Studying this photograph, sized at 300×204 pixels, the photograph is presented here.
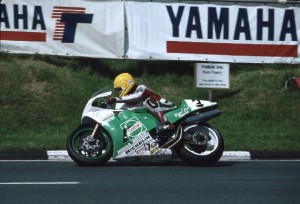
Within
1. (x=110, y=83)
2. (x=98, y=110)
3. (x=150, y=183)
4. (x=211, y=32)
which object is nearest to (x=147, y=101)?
(x=98, y=110)

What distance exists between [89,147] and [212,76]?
15.6 feet

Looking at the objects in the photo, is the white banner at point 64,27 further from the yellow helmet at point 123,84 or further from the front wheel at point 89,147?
the front wheel at point 89,147

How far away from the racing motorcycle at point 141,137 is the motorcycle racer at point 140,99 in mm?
Answer: 87

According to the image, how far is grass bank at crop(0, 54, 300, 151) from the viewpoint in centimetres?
1656

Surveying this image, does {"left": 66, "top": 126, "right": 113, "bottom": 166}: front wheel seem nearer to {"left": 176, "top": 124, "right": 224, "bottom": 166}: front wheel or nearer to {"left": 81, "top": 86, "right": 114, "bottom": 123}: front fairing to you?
{"left": 81, "top": 86, "right": 114, "bottom": 123}: front fairing

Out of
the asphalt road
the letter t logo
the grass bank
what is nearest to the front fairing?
the asphalt road

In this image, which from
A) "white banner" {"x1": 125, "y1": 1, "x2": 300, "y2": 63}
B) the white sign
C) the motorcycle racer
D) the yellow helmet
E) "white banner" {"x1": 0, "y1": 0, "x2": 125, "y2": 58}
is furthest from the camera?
"white banner" {"x1": 125, "y1": 1, "x2": 300, "y2": 63}

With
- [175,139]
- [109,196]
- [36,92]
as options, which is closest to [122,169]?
[175,139]

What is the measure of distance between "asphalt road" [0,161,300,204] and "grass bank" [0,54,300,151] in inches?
79.5

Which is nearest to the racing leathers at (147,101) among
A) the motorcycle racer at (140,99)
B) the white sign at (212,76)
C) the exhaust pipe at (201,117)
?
the motorcycle racer at (140,99)

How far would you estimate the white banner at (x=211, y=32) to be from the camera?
65.7 feet

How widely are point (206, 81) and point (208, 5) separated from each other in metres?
3.28

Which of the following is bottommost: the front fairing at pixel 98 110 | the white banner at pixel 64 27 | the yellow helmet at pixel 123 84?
the front fairing at pixel 98 110

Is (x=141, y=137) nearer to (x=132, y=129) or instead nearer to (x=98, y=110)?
(x=132, y=129)
